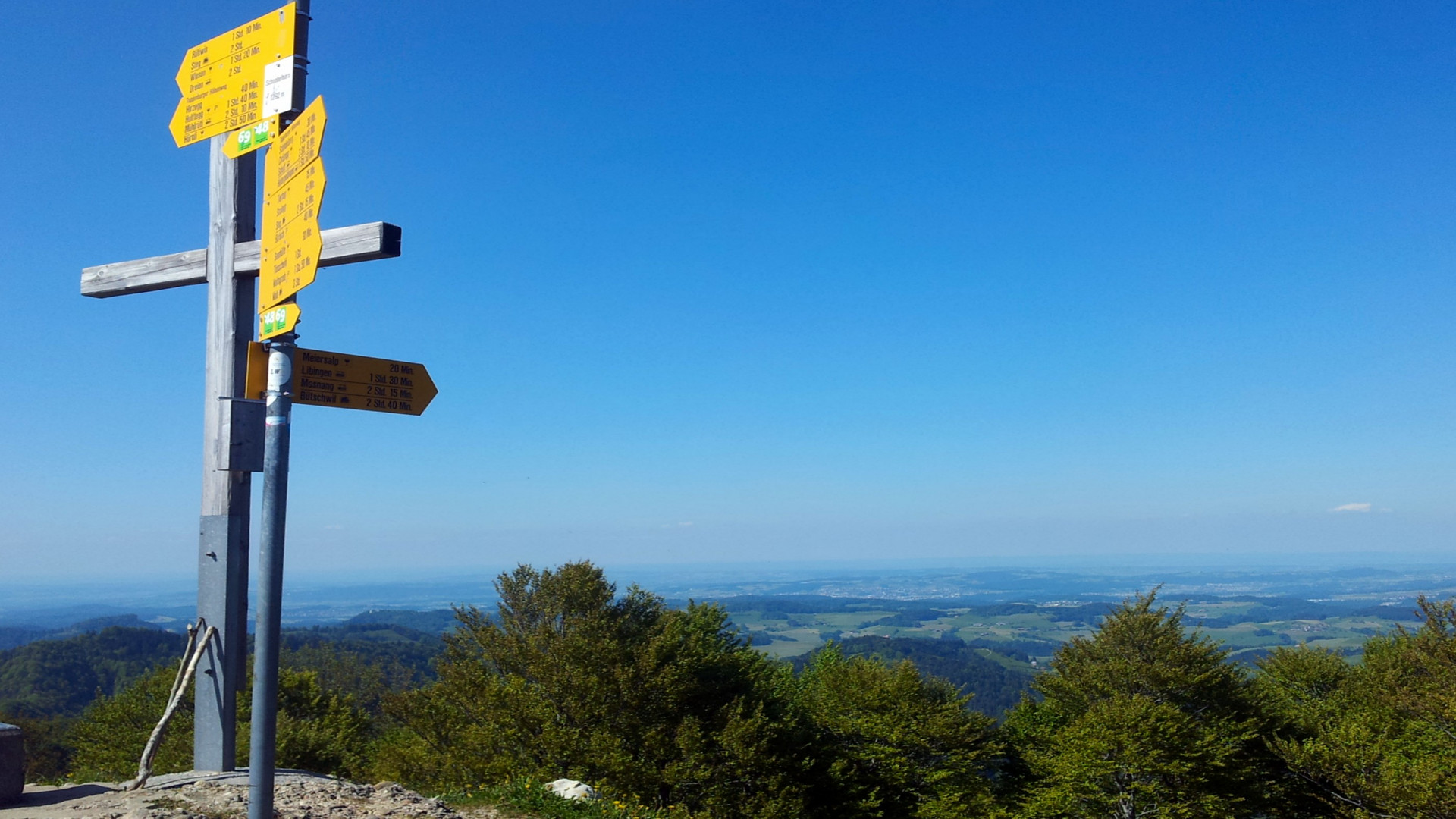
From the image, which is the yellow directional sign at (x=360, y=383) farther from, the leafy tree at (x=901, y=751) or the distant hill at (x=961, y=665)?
the distant hill at (x=961, y=665)

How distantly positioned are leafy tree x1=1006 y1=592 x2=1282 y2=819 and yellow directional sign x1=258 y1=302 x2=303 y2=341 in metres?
38.1

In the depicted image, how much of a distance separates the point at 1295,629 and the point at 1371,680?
187590mm

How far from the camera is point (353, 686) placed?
7538 centimetres

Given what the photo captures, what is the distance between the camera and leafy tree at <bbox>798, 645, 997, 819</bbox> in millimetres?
36188

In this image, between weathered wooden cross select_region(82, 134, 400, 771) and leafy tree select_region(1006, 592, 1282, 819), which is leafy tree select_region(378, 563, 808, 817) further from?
weathered wooden cross select_region(82, 134, 400, 771)

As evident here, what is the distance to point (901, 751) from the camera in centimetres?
3744

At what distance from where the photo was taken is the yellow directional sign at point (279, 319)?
147 inches

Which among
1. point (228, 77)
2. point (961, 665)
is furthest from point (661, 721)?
point (961, 665)

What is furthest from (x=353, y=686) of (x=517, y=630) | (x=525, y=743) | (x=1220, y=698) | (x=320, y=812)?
(x=320, y=812)

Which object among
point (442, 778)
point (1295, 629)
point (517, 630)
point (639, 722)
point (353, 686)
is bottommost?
point (1295, 629)

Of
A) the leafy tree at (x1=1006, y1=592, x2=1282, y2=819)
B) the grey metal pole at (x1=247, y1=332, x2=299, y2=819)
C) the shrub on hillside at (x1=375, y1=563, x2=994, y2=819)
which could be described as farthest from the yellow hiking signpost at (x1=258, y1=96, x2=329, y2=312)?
the leafy tree at (x1=1006, y1=592, x2=1282, y2=819)

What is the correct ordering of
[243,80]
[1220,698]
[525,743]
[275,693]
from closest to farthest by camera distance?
[275,693] → [243,80] → [525,743] → [1220,698]

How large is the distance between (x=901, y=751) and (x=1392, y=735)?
21796 mm

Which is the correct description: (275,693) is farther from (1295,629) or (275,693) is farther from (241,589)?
(1295,629)
